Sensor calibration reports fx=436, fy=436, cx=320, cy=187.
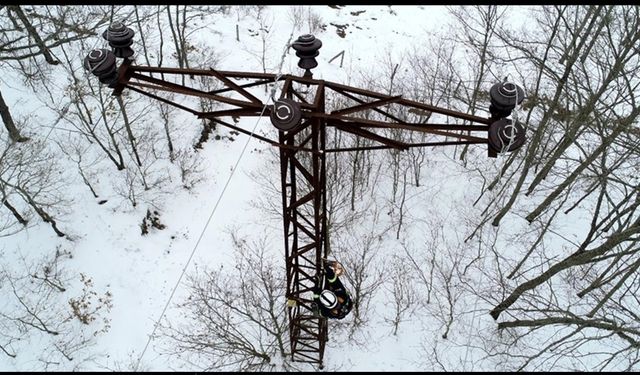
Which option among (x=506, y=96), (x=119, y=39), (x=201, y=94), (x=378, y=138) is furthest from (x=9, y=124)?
(x=506, y=96)

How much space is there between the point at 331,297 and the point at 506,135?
5.28 m

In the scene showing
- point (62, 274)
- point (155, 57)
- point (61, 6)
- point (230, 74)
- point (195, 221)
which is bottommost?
point (230, 74)

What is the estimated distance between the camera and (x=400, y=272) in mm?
16859

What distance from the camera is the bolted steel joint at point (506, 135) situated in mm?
6328

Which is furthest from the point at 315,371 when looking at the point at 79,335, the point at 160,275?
the point at 79,335

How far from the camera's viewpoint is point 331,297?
9.73 metres

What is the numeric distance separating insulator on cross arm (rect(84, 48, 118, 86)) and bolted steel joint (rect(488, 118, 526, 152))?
631 cm

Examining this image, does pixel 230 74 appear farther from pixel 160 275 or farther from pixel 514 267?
pixel 514 267

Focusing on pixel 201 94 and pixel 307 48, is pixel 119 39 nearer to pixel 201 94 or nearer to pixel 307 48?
pixel 201 94

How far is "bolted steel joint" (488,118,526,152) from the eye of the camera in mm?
6328

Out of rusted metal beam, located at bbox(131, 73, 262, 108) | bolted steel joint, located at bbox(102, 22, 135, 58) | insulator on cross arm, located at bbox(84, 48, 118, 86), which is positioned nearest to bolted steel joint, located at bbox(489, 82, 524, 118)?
rusted metal beam, located at bbox(131, 73, 262, 108)

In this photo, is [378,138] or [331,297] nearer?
[378,138]

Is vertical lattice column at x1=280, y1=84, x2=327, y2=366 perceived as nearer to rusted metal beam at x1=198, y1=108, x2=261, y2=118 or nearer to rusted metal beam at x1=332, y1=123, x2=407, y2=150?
rusted metal beam at x1=332, y1=123, x2=407, y2=150

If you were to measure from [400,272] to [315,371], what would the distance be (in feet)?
16.1
